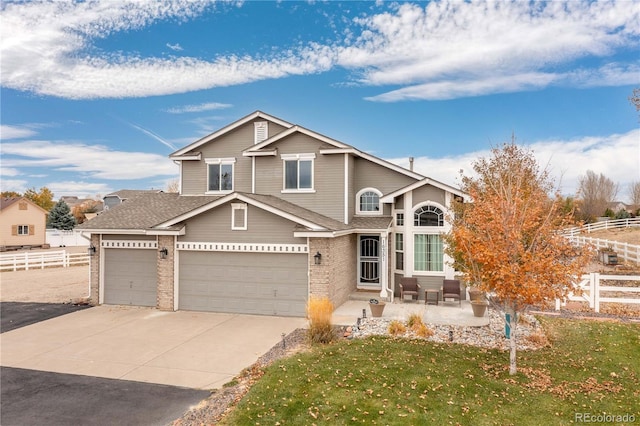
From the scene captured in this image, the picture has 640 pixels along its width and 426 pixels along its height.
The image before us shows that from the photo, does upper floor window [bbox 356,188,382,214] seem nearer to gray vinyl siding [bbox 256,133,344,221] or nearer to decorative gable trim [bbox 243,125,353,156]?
gray vinyl siding [bbox 256,133,344,221]

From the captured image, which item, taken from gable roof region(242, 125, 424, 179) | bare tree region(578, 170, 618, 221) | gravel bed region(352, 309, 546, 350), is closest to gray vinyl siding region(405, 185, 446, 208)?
gable roof region(242, 125, 424, 179)

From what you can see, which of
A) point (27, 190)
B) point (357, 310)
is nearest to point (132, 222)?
point (357, 310)

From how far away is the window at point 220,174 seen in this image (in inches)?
719

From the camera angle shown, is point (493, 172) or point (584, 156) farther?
point (584, 156)

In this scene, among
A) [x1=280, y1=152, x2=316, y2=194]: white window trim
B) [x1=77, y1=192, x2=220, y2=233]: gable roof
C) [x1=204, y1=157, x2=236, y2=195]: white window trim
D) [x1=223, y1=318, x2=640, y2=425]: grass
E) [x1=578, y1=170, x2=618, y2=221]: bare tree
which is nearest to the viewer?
[x1=223, y1=318, x2=640, y2=425]: grass

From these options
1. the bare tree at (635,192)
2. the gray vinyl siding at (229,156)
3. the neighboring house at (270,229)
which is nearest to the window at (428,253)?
the neighboring house at (270,229)

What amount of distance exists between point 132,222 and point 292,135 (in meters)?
7.83

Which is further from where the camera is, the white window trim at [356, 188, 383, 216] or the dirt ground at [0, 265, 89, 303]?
the white window trim at [356, 188, 383, 216]

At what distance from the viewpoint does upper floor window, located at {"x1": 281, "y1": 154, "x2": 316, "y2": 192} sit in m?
16.8

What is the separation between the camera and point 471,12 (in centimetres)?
1430

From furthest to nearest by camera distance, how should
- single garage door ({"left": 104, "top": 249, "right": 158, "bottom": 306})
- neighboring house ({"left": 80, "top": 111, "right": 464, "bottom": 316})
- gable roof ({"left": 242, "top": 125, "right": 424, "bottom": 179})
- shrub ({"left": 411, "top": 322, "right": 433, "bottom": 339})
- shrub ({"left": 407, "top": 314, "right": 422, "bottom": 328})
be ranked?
gable roof ({"left": 242, "top": 125, "right": 424, "bottom": 179}) → single garage door ({"left": 104, "top": 249, "right": 158, "bottom": 306}) → neighboring house ({"left": 80, "top": 111, "right": 464, "bottom": 316}) → shrub ({"left": 407, "top": 314, "right": 422, "bottom": 328}) → shrub ({"left": 411, "top": 322, "right": 433, "bottom": 339})

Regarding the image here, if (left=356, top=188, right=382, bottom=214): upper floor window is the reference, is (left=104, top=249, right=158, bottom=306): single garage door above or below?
below

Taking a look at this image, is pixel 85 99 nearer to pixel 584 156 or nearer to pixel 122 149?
pixel 122 149

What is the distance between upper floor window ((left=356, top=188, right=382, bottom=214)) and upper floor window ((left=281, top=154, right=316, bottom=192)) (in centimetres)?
256
